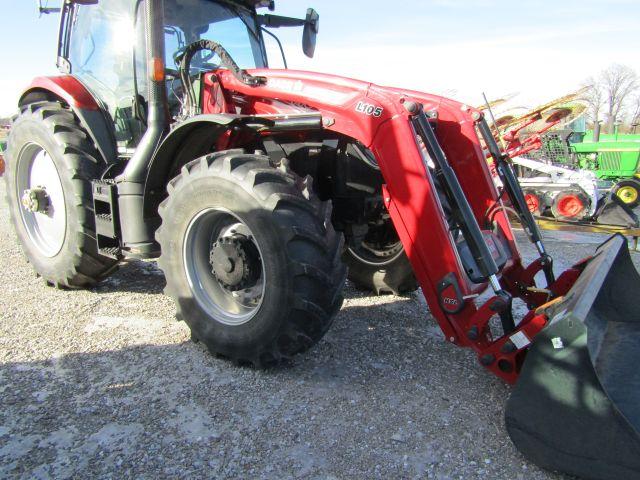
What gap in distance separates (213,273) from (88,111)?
176cm

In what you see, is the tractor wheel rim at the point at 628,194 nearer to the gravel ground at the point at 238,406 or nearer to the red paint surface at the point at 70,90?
the gravel ground at the point at 238,406

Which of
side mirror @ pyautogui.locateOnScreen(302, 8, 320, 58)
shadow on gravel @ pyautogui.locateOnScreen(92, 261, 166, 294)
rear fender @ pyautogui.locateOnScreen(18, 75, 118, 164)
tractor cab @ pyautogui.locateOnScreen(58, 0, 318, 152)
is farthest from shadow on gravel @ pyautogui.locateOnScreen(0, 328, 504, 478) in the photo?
side mirror @ pyautogui.locateOnScreen(302, 8, 320, 58)

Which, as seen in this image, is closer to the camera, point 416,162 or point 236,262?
point 416,162

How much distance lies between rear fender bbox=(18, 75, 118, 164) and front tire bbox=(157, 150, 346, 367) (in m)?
1.15

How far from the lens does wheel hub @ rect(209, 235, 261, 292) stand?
2842 mm

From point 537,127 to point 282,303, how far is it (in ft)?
27.5

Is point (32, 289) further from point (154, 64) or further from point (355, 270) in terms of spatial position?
point (355, 270)

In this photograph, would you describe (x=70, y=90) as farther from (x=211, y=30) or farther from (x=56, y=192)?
(x=211, y=30)

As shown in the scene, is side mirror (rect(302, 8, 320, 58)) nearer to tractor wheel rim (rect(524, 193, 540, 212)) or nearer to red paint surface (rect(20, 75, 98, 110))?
red paint surface (rect(20, 75, 98, 110))

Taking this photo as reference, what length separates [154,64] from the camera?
3275 millimetres

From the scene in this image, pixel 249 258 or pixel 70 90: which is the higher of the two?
pixel 70 90

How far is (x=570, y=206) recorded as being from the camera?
878 cm

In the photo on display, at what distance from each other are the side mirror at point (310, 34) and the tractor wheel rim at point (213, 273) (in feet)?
5.91

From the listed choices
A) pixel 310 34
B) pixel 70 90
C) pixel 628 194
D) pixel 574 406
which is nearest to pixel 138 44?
pixel 70 90
